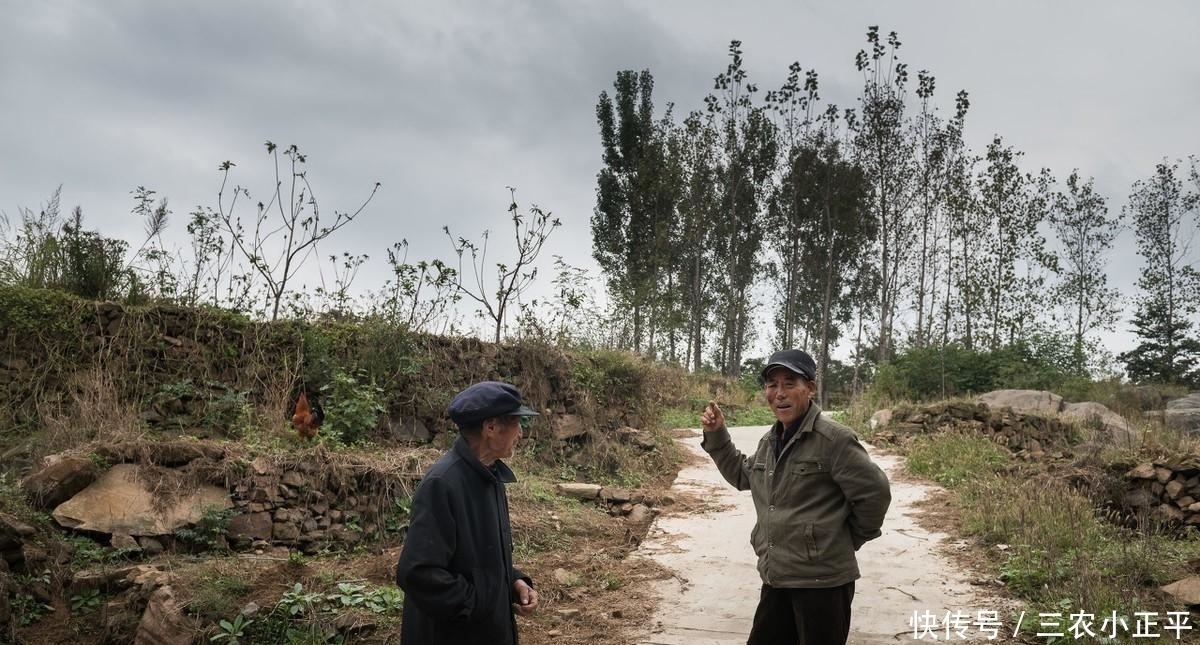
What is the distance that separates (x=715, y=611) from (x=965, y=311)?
24.3 meters

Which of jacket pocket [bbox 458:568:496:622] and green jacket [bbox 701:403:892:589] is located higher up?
green jacket [bbox 701:403:892:589]

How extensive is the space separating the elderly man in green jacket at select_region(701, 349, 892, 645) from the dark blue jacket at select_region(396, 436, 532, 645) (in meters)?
1.18

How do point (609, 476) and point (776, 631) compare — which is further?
point (609, 476)

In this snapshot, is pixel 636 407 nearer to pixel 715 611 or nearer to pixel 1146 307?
pixel 715 611

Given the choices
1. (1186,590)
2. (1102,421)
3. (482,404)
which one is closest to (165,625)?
(482,404)

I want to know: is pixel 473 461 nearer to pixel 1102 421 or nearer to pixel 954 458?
pixel 954 458

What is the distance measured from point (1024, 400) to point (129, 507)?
15045 millimetres

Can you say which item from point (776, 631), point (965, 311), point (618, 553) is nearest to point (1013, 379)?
point (965, 311)

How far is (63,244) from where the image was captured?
8172mm

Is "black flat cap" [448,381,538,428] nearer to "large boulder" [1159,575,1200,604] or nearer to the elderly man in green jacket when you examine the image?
the elderly man in green jacket

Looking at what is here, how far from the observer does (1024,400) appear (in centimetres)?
1560

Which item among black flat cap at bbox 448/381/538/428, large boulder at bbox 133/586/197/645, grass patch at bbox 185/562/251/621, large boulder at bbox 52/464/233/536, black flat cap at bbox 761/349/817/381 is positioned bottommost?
large boulder at bbox 133/586/197/645

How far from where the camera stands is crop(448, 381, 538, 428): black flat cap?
2715mm

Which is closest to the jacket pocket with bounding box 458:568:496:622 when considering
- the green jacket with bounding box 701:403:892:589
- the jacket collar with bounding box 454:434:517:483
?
the jacket collar with bounding box 454:434:517:483
